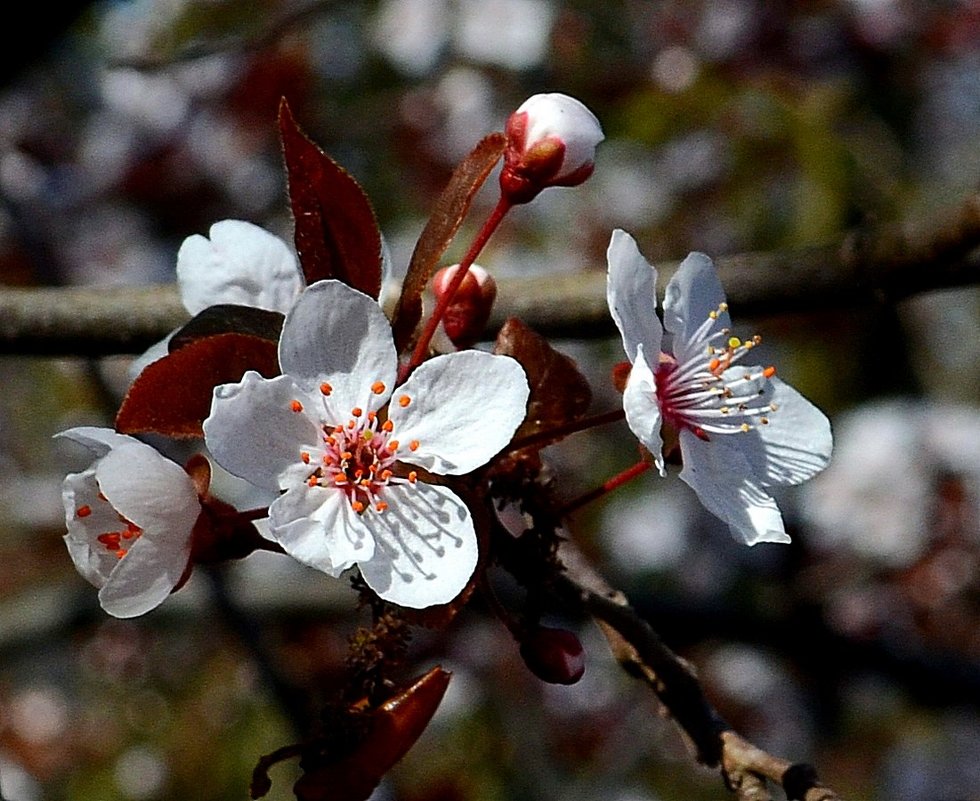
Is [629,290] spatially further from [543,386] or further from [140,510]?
[140,510]

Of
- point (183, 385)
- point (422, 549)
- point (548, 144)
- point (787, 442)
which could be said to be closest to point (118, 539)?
point (183, 385)

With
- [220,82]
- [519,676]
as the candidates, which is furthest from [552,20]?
[519,676]

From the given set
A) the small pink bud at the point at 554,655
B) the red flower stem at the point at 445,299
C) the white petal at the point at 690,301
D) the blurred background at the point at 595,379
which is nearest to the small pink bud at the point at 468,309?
the red flower stem at the point at 445,299

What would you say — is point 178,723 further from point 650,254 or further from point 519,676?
point 650,254

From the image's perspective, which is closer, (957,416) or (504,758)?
(504,758)

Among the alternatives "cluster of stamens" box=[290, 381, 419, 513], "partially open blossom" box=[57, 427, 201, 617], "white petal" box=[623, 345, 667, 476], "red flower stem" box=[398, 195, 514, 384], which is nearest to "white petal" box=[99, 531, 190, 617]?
"partially open blossom" box=[57, 427, 201, 617]

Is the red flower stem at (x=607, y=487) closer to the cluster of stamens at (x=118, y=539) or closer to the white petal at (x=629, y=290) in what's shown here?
the white petal at (x=629, y=290)
